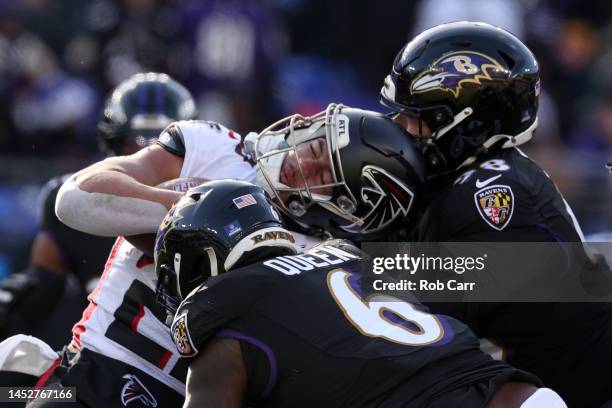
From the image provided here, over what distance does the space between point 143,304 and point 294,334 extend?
3.18ft

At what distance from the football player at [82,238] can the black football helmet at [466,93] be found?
6.46ft

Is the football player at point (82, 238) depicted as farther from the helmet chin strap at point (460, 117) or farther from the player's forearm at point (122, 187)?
the helmet chin strap at point (460, 117)

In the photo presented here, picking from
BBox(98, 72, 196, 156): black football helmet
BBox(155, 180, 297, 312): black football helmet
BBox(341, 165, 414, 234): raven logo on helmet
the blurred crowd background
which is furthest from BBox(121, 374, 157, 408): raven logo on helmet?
the blurred crowd background

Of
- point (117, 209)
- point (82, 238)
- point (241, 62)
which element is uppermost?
point (117, 209)

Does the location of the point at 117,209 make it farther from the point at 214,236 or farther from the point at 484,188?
the point at 484,188

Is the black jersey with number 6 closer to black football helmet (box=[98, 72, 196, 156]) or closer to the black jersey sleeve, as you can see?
the black jersey sleeve

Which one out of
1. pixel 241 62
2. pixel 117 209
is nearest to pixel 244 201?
pixel 117 209

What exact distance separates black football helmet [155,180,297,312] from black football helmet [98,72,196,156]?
247 cm

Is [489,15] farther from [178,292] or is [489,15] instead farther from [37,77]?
[178,292]

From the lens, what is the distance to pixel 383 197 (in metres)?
3.88

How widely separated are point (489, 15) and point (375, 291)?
7.36m

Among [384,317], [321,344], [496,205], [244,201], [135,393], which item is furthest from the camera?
[496,205]

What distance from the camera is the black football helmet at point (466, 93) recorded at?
407 centimetres

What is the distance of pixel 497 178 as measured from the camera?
154 inches
